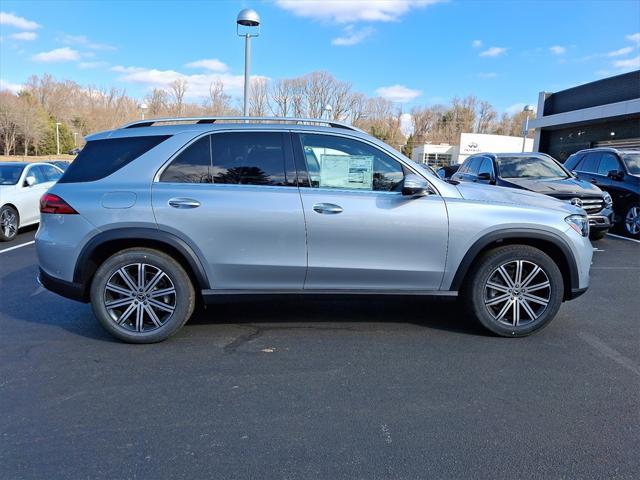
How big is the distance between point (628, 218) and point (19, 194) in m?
12.6

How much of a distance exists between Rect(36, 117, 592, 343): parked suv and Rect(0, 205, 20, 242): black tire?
5.89 metres

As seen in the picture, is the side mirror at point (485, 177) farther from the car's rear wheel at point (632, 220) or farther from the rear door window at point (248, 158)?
the rear door window at point (248, 158)

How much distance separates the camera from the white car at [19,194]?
28.2ft

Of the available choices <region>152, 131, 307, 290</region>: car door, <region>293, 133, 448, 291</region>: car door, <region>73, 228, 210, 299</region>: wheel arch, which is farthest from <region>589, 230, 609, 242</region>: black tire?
<region>73, 228, 210, 299</region>: wheel arch

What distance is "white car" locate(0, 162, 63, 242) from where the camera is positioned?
8.59 meters

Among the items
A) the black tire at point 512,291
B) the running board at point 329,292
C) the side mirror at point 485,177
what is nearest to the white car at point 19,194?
the running board at point 329,292

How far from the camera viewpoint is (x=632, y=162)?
32.2 ft

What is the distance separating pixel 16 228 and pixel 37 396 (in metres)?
7.24

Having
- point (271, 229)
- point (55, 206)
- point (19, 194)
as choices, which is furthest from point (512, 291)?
point (19, 194)

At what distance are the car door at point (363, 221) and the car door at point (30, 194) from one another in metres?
7.70

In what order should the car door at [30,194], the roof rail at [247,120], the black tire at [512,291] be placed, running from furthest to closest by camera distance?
the car door at [30,194], the roof rail at [247,120], the black tire at [512,291]

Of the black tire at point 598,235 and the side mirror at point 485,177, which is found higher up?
Answer: the side mirror at point 485,177

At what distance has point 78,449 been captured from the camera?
8.07 ft

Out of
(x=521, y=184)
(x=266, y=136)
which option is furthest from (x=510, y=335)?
(x=521, y=184)
